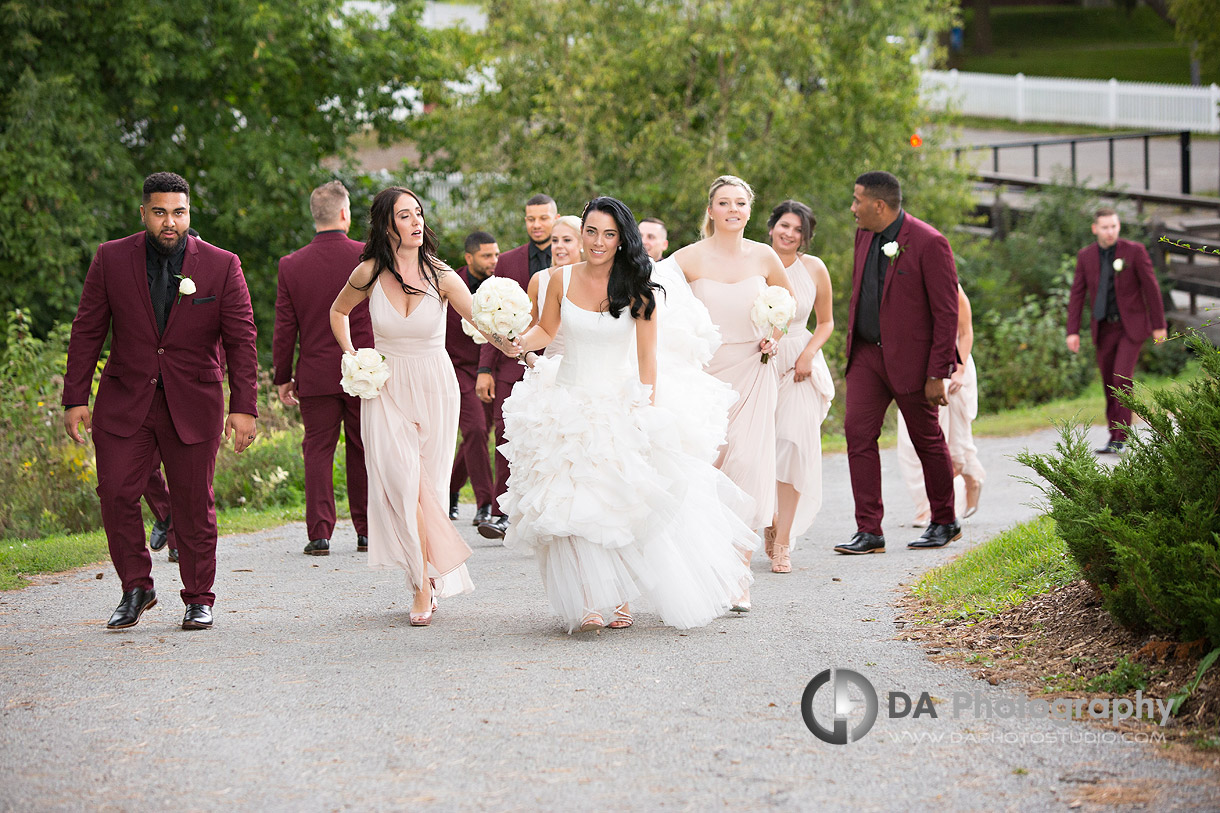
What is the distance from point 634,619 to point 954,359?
3.36 meters

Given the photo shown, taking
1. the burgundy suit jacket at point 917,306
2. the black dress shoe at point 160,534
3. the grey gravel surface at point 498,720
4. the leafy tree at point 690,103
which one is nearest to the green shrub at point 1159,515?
the grey gravel surface at point 498,720

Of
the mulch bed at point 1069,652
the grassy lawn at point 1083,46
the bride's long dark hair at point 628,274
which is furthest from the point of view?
the grassy lawn at point 1083,46

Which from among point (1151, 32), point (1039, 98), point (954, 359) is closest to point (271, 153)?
point (954, 359)

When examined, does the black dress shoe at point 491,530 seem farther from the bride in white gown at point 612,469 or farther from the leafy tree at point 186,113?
the leafy tree at point 186,113

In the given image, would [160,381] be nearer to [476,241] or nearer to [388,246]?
[388,246]

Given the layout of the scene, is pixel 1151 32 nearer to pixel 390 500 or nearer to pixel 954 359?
pixel 954 359

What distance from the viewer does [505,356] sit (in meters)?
10.4

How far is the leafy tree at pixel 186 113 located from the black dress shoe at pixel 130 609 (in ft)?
39.1

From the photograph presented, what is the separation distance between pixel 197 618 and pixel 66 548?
10.5 feet

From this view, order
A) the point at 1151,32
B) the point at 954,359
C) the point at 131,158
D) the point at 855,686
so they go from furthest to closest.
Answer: the point at 1151,32 → the point at 131,158 → the point at 954,359 → the point at 855,686

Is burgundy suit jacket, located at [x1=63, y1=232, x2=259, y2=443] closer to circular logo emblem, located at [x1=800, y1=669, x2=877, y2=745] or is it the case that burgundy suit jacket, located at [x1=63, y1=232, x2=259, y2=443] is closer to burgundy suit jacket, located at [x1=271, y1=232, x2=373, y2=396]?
burgundy suit jacket, located at [x1=271, y1=232, x2=373, y2=396]

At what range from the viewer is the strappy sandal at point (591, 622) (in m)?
6.66

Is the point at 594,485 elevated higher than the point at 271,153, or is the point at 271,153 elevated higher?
the point at 271,153

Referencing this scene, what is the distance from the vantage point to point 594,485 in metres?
6.59
